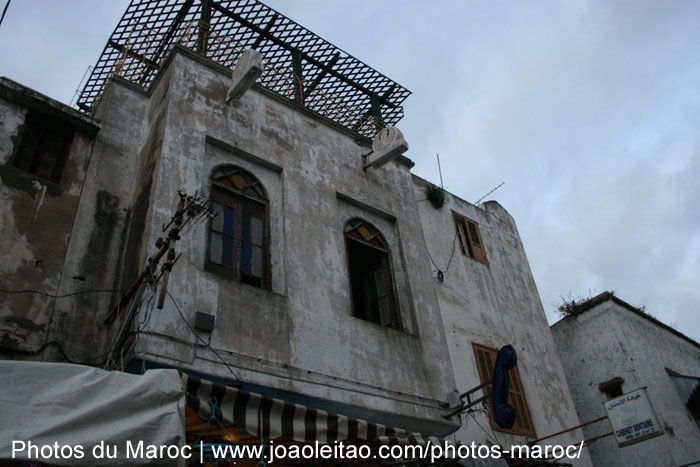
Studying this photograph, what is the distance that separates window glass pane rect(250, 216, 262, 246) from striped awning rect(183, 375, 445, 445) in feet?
10.4

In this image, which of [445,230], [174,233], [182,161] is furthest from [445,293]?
[174,233]

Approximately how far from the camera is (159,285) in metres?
7.07

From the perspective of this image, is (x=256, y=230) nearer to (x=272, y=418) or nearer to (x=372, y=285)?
(x=372, y=285)

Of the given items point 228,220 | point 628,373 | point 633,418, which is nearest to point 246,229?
point 228,220

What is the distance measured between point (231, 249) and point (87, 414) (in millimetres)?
3869

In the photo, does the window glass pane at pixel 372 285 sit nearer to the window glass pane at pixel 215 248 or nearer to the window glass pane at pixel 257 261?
the window glass pane at pixel 257 261

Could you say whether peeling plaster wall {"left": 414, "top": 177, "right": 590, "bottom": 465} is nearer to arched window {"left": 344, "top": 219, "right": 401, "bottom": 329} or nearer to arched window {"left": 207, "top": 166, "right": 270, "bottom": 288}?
arched window {"left": 344, "top": 219, "right": 401, "bottom": 329}

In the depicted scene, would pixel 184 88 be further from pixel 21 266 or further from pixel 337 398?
pixel 337 398

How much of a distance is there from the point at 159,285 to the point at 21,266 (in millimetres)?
1910

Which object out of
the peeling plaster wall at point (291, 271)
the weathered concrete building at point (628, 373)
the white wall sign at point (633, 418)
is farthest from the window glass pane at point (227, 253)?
the weathered concrete building at point (628, 373)

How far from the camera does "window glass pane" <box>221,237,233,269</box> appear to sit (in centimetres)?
831

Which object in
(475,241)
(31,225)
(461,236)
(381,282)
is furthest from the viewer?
(475,241)

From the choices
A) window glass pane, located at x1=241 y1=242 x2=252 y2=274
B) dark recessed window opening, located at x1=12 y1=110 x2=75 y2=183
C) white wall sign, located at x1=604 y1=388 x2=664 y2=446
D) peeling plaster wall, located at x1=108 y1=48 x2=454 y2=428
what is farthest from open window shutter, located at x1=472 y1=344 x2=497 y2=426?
dark recessed window opening, located at x1=12 y1=110 x2=75 y2=183

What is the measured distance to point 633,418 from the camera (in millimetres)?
11688
